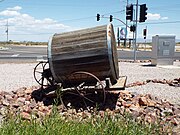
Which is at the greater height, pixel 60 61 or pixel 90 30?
pixel 90 30

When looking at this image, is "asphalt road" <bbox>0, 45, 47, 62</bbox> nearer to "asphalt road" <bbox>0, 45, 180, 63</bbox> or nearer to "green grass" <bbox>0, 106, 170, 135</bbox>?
"asphalt road" <bbox>0, 45, 180, 63</bbox>

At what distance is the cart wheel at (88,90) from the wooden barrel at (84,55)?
0.23ft

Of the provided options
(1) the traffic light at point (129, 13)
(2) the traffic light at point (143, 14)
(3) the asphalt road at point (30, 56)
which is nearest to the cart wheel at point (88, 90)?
(3) the asphalt road at point (30, 56)

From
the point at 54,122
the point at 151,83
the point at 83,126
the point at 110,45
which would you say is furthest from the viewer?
the point at 151,83

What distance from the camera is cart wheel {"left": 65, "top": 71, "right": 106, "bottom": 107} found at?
22.8ft

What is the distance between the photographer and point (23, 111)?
6.20 metres

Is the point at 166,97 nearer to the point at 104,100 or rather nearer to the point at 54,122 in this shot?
the point at 104,100

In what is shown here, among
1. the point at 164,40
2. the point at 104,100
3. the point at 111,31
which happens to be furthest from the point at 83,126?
the point at 164,40

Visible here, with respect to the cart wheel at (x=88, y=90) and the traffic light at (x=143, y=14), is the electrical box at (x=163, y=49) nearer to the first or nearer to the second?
the traffic light at (x=143, y=14)

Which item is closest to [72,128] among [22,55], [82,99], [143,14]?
[82,99]

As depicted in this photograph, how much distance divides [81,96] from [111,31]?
161 cm

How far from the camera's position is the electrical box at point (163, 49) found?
18844mm

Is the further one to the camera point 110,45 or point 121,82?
point 121,82

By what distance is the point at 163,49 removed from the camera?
18953 mm
